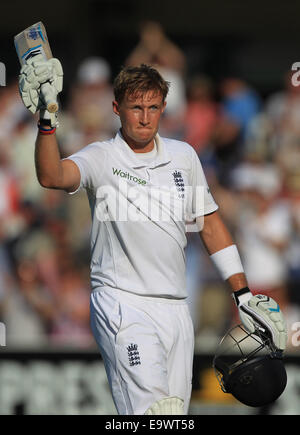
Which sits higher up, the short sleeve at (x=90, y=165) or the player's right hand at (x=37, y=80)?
the player's right hand at (x=37, y=80)

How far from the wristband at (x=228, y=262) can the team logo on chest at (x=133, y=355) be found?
77 centimetres

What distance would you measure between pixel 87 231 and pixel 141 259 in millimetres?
3863

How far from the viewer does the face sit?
4.35 meters

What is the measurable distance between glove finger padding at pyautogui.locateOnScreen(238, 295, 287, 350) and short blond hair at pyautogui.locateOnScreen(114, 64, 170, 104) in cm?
122

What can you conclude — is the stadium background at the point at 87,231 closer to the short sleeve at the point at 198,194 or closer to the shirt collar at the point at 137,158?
the short sleeve at the point at 198,194

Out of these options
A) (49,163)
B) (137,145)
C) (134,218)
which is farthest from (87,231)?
(49,163)

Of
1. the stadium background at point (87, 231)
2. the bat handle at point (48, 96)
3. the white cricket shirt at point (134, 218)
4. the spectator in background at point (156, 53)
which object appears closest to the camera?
the bat handle at point (48, 96)

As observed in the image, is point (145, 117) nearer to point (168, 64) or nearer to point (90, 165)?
point (90, 165)

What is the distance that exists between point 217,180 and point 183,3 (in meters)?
3.83

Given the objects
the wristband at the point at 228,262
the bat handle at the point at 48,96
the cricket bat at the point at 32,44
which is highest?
the cricket bat at the point at 32,44

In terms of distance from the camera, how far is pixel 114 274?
170 inches

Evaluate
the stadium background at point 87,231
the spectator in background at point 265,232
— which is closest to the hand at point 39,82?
the stadium background at point 87,231

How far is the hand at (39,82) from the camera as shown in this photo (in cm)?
387

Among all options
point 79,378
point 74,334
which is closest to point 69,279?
point 74,334
